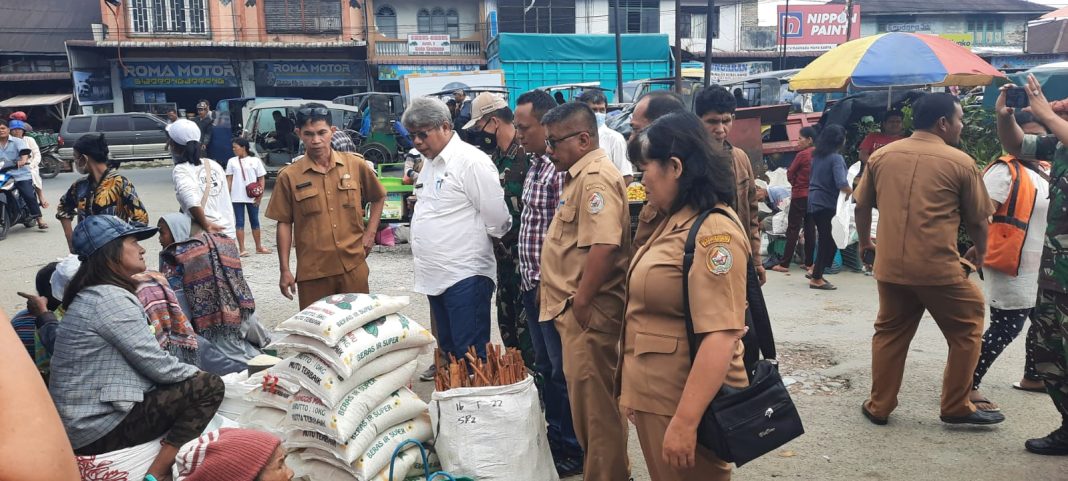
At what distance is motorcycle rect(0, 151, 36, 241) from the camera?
36.6ft

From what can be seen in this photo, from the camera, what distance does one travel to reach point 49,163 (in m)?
19.9

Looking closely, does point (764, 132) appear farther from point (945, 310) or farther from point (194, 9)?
point (194, 9)

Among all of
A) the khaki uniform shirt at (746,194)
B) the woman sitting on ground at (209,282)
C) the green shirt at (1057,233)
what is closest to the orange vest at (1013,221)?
the green shirt at (1057,233)

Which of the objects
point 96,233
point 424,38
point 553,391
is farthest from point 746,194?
point 424,38

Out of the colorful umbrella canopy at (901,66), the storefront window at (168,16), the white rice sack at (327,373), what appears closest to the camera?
the white rice sack at (327,373)

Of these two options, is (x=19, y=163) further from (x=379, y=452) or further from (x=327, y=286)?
(x=379, y=452)

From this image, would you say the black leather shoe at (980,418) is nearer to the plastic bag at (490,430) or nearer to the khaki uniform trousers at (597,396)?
the khaki uniform trousers at (597,396)

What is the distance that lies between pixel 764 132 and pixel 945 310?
11.1 metres

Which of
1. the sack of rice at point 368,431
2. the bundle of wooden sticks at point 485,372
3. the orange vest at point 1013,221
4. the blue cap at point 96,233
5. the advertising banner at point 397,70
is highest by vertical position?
the advertising banner at point 397,70

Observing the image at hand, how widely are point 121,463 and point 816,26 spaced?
116 ft

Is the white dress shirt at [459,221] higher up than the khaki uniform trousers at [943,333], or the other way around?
the white dress shirt at [459,221]

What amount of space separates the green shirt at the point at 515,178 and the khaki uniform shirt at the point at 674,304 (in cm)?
215

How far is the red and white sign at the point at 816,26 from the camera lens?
33.4m

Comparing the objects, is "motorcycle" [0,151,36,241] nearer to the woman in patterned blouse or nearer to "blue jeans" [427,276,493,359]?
the woman in patterned blouse
